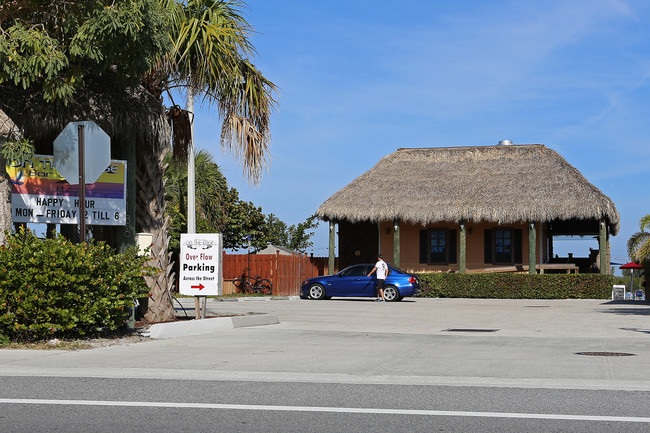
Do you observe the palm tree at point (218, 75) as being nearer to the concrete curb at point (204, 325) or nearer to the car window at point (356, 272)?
the concrete curb at point (204, 325)

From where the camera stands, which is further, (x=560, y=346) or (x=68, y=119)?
(x=68, y=119)

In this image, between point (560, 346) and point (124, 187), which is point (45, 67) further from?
point (560, 346)

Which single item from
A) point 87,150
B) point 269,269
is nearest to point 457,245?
point 269,269

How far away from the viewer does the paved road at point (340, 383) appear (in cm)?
708

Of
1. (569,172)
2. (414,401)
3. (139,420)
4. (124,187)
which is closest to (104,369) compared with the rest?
(139,420)

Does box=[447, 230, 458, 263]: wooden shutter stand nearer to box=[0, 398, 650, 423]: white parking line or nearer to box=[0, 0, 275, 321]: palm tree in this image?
box=[0, 0, 275, 321]: palm tree

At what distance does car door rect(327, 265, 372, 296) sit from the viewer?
30703mm

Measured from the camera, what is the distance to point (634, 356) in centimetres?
1180

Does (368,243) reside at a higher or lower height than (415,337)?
higher

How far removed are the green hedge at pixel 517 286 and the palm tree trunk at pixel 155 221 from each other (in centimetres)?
1950

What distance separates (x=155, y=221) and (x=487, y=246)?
23.9 meters

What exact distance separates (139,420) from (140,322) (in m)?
9.10

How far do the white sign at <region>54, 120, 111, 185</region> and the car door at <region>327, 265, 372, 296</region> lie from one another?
17970 millimetres

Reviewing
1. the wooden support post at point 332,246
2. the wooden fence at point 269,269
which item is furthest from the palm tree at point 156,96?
the wooden support post at point 332,246
